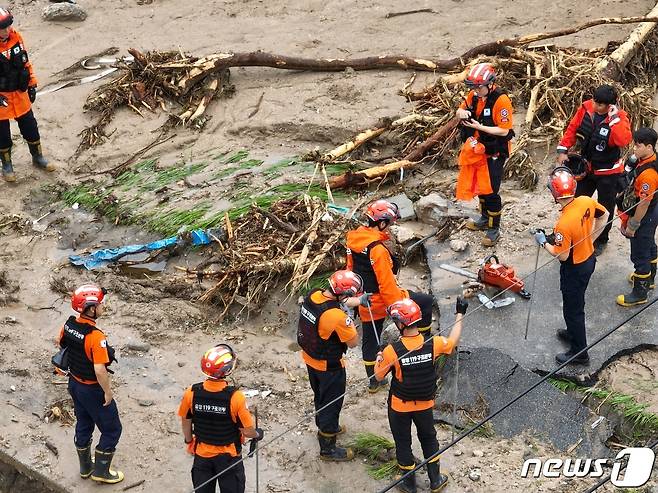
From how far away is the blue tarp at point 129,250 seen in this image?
10781 mm

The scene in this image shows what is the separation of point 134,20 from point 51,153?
4.26 metres

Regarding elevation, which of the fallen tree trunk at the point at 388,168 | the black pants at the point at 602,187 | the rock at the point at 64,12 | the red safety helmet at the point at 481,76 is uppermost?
the red safety helmet at the point at 481,76

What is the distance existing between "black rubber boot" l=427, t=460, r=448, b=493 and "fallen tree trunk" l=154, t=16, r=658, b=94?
7.16 metres

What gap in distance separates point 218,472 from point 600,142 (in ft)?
16.0

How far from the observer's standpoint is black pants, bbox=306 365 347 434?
308 inches

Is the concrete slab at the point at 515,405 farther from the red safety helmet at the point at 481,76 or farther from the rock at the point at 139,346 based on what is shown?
the rock at the point at 139,346

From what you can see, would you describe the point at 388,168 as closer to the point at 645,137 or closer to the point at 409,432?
the point at 645,137

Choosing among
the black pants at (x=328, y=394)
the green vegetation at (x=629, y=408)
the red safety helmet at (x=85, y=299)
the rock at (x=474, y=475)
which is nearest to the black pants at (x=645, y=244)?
the green vegetation at (x=629, y=408)

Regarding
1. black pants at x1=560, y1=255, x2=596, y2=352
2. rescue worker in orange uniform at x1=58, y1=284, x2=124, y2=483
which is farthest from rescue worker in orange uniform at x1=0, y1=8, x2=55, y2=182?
black pants at x1=560, y1=255, x2=596, y2=352

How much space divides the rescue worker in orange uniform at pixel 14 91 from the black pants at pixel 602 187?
6853 mm

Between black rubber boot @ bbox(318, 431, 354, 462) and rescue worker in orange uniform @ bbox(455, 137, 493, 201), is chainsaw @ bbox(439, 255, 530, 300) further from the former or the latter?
black rubber boot @ bbox(318, 431, 354, 462)

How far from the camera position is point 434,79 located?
13.3m

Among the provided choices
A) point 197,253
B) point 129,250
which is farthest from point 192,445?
point 129,250

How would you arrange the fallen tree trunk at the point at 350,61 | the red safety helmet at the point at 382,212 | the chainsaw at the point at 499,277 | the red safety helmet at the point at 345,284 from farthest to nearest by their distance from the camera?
the fallen tree trunk at the point at 350,61, the chainsaw at the point at 499,277, the red safety helmet at the point at 382,212, the red safety helmet at the point at 345,284
